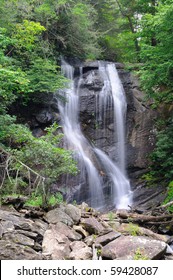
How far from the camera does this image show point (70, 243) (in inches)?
222

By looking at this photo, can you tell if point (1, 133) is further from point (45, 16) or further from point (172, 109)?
point (172, 109)

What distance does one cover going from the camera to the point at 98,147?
14.2m

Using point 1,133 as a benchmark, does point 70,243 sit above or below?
below

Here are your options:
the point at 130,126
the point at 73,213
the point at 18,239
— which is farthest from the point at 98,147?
the point at 18,239

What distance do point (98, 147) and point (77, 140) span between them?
1.26m

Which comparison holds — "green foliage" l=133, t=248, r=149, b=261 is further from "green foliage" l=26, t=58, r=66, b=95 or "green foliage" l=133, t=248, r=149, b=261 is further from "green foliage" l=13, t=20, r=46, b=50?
Answer: "green foliage" l=13, t=20, r=46, b=50

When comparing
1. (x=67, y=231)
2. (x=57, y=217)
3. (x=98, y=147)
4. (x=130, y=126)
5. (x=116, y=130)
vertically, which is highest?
(x=130, y=126)

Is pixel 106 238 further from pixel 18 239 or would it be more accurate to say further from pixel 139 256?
pixel 18 239

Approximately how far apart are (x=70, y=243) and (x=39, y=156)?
2.40 meters

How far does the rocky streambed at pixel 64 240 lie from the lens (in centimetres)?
490

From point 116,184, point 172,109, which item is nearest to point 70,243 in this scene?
point 116,184

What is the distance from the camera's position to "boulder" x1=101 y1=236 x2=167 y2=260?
5086 millimetres

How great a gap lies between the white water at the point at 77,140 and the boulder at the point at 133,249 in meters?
6.43
